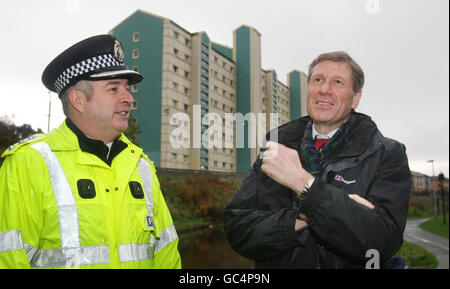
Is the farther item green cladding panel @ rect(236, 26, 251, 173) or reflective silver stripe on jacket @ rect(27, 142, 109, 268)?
green cladding panel @ rect(236, 26, 251, 173)

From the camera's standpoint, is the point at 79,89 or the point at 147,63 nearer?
the point at 79,89

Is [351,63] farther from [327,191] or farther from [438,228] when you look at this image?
[438,228]

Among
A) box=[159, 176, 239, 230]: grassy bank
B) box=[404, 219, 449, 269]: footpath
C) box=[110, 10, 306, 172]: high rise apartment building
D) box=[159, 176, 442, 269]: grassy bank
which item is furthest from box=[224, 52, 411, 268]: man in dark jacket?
box=[110, 10, 306, 172]: high rise apartment building

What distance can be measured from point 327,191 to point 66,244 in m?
1.61

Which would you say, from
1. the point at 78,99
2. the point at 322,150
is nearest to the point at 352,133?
the point at 322,150

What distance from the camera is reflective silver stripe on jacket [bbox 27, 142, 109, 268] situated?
7.29 ft

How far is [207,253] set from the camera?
20438mm

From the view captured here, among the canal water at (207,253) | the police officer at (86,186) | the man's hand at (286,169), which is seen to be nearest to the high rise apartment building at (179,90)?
the canal water at (207,253)

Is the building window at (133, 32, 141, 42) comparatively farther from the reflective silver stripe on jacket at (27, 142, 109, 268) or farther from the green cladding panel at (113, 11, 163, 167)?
the reflective silver stripe on jacket at (27, 142, 109, 268)

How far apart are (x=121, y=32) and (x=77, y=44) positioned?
106 feet

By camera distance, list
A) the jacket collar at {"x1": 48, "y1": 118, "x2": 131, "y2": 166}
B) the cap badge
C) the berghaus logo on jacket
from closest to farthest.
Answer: the berghaus logo on jacket
the jacket collar at {"x1": 48, "y1": 118, "x2": 131, "y2": 166}
the cap badge

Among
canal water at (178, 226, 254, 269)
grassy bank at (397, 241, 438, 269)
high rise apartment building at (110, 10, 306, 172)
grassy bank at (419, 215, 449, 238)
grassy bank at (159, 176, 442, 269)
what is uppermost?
high rise apartment building at (110, 10, 306, 172)

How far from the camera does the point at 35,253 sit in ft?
7.41
